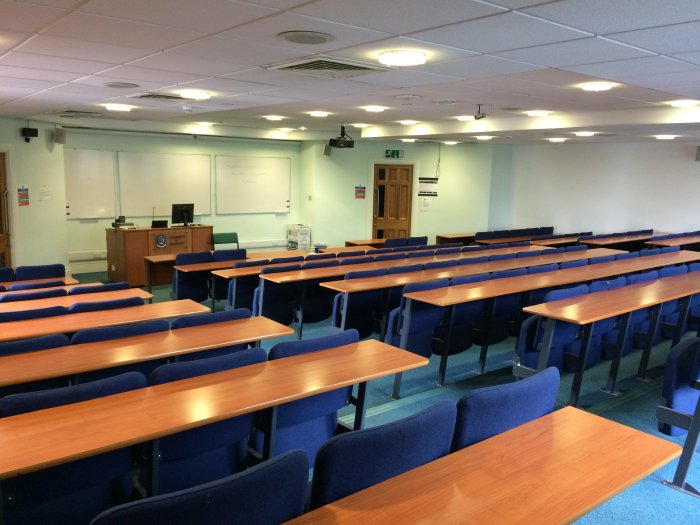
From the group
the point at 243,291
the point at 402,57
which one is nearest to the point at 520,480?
the point at 402,57

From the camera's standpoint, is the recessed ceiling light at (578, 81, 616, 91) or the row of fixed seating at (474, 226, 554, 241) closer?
the recessed ceiling light at (578, 81, 616, 91)

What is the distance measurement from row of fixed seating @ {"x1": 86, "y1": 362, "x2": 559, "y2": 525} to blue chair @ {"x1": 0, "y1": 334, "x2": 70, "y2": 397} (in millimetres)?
1979

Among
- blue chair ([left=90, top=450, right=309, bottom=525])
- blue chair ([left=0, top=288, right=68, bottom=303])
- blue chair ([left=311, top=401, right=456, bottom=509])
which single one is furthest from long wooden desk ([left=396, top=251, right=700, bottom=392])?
blue chair ([left=90, top=450, right=309, bottom=525])

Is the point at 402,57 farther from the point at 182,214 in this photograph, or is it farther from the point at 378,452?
the point at 182,214

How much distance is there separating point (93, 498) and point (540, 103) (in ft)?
21.4

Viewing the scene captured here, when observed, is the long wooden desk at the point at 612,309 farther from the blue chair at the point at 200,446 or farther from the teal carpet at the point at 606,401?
the blue chair at the point at 200,446

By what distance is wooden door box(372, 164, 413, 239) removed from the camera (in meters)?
13.5

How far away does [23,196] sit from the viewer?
8.95 meters

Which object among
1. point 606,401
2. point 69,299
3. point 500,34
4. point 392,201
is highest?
point 500,34

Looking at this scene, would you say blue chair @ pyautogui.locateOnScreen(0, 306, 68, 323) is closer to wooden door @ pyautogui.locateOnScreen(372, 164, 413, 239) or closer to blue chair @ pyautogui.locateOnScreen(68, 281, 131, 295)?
blue chair @ pyautogui.locateOnScreen(68, 281, 131, 295)

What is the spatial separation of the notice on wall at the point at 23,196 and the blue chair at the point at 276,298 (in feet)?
17.3

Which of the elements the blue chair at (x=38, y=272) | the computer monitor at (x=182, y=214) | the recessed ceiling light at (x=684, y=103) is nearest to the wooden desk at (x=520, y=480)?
the recessed ceiling light at (x=684, y=103)

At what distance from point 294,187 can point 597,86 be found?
8637 millimetres

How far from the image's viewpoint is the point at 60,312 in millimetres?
4309
